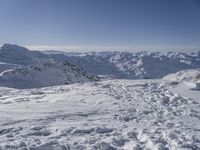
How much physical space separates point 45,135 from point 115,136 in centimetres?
248

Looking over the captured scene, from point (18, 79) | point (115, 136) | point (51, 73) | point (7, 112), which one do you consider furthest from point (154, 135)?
point (51, 73)

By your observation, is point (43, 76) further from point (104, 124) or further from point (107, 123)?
point (104, 124)

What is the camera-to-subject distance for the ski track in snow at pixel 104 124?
398 inches

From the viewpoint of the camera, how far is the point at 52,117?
14539mm

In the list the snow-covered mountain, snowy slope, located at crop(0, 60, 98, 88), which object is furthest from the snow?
snowy slope, located at crop(0, 60, 98, 88)

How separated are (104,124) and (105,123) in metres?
0.23

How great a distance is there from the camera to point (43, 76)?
109250mm

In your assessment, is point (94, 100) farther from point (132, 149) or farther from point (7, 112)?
point (132, 149)

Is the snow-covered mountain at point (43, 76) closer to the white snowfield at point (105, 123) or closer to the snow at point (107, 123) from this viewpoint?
the snow at point (107, 123)

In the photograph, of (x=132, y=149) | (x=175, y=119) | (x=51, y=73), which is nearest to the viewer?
(x=132, y=149)

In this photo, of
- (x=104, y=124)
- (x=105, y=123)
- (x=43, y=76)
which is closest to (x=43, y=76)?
(x=43, y=76)

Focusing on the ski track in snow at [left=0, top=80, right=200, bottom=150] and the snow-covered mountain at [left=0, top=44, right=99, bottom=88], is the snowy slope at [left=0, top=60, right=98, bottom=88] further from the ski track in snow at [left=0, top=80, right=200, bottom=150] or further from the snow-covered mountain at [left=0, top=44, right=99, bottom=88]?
the ski track in snow at [left=0, top=80, right=200, bottom=150]

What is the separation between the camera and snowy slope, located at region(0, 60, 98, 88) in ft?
319

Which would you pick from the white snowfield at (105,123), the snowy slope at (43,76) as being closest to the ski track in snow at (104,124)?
the white snowfield at (105,123)
